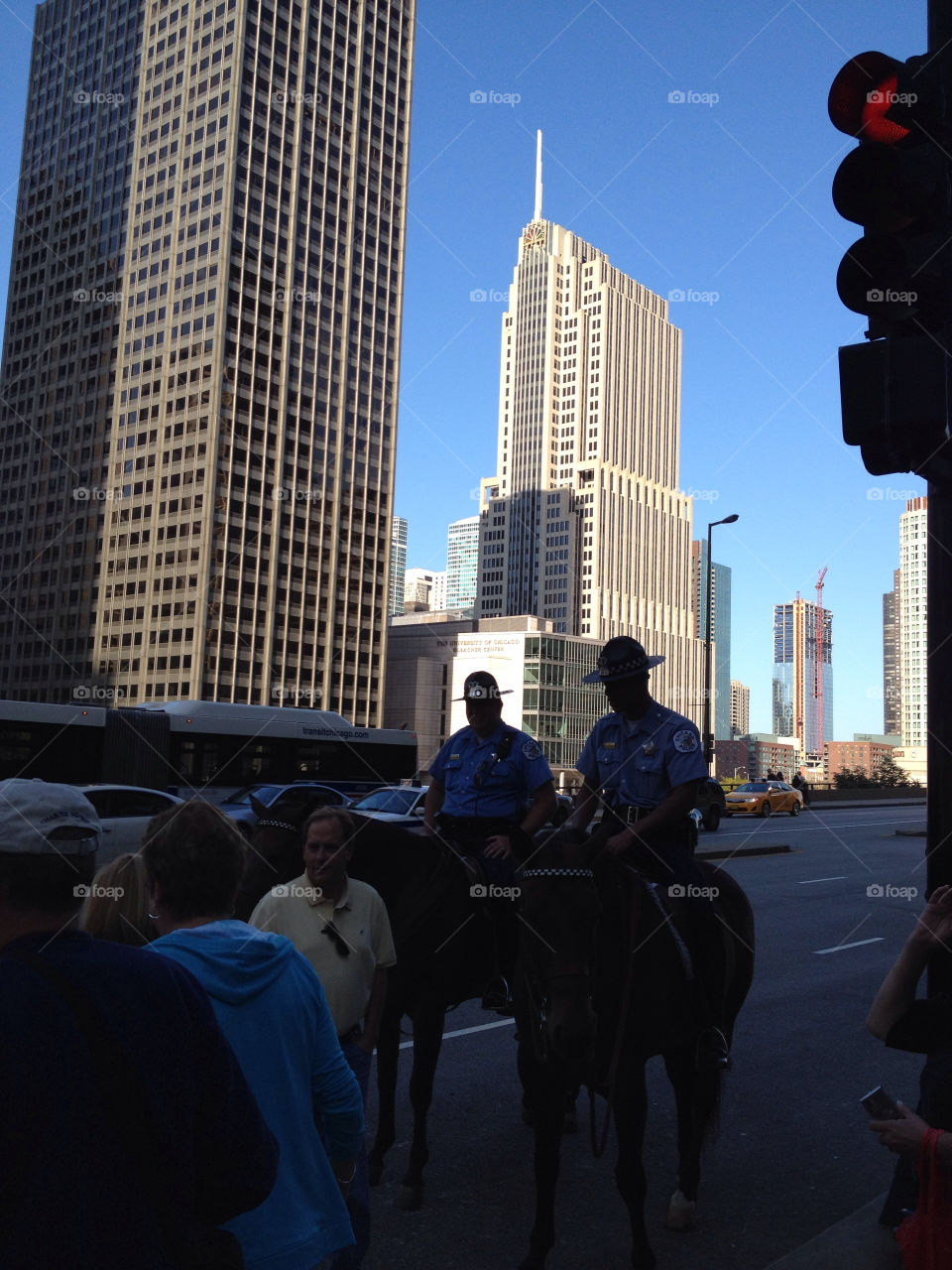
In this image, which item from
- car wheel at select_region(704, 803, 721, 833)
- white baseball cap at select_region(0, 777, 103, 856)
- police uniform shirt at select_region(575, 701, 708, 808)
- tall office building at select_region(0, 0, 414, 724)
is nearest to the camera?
white baseball cap at select_region(0, 777, 103, 856)

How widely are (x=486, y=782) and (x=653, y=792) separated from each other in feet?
3.44

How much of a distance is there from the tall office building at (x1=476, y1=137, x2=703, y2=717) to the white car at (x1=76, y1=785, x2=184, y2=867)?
6086 inches

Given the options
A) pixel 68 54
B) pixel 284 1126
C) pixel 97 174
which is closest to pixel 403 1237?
pixel 284 1126

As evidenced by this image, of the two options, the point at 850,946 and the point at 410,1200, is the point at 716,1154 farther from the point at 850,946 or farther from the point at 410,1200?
the point at 850,946

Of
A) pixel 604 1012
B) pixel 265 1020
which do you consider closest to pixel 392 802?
pixel 604 1012

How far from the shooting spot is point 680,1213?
4.70 metres

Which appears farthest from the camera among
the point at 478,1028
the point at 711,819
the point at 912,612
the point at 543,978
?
the point at 912,612

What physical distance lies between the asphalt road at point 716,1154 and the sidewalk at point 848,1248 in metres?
0.09

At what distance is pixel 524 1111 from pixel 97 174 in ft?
471

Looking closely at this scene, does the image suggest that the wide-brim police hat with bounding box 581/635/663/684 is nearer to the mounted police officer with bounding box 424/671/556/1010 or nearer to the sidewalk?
the mounted police officer with bounding box 424/671/556/1010

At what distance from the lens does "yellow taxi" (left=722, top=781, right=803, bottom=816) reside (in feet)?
135

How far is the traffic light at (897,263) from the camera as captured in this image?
3.10 m

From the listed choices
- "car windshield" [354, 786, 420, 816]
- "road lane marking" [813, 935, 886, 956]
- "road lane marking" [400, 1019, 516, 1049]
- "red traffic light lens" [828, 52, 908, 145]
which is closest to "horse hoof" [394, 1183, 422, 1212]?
"road lane marking" [400, 1019, 516, 1049]

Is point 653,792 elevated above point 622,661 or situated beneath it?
situated beneath
